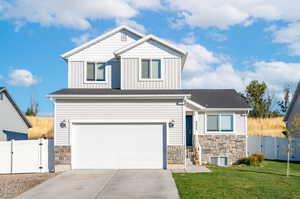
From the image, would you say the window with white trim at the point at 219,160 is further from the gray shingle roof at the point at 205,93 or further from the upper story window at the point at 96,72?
the upper story window at the point at 96,72

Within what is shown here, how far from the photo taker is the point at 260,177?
15.0 metres

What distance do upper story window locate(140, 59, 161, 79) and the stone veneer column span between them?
5371 mm

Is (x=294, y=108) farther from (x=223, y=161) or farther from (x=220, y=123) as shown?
(x=223, y=161)

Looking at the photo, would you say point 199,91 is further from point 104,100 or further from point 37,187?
point 37,187

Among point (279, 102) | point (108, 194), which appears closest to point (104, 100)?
point (108, 194)

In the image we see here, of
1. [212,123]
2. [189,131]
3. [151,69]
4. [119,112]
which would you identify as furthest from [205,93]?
[119,112]

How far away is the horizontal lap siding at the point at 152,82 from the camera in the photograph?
19094mm

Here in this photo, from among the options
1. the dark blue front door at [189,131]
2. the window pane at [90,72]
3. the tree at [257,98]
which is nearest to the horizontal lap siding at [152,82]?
the window pane at [90,72]

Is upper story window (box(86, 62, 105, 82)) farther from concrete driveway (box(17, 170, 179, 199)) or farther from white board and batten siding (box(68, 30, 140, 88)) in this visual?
concrete driveway (box(17, 170, 179, 199))

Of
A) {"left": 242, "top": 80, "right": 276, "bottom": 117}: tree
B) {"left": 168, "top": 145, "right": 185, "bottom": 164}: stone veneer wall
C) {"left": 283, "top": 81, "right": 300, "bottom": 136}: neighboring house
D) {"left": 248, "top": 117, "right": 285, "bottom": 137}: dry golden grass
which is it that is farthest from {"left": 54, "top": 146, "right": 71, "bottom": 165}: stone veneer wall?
{"left": 242, "top": 80, "right": 276, "bottom": 117}: tree

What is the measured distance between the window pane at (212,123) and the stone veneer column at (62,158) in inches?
341

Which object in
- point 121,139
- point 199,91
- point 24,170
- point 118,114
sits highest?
point 199,91

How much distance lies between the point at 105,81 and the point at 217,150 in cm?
756

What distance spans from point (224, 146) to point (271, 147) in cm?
590
